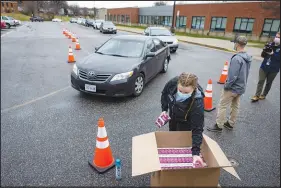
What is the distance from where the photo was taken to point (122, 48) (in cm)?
635

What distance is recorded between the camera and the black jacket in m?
2.05

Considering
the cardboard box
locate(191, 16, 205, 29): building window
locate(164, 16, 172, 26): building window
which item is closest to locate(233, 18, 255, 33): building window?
locate(191, 16, 205, 29): building window

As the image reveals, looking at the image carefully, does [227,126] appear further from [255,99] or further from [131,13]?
[131,13]

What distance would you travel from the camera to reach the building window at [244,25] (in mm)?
29016

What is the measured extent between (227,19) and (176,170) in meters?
34.3

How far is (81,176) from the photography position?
284 cm

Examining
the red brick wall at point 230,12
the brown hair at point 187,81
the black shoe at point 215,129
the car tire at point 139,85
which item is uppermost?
the red brick wall at point 230,12

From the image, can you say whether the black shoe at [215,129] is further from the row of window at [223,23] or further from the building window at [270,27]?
the row of window at [223,23]

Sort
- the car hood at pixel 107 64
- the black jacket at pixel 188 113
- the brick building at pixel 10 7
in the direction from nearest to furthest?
the black jacket at pixel 188 113 < the car hood at pixel 107 64 < the brick building at pixel 10 7

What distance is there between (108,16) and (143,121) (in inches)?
3170

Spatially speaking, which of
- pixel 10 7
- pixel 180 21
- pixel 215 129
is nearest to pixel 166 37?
pixel 215 129

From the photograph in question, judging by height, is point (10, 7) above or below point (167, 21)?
above

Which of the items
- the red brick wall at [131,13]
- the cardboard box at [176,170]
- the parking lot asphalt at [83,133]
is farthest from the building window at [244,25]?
the cardboard box at [176,170]

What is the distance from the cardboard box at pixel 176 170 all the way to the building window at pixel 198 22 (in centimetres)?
3622
